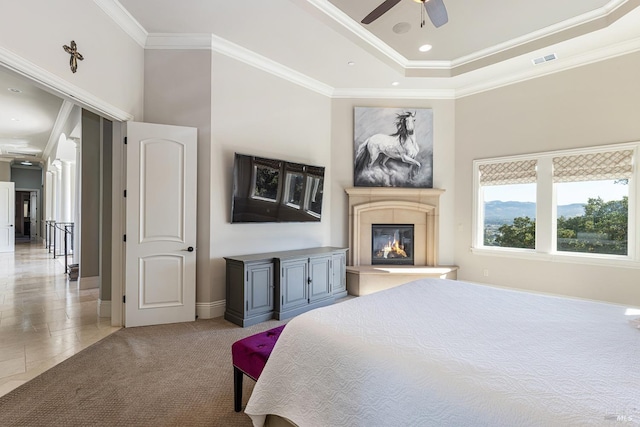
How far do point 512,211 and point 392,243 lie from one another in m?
1.91

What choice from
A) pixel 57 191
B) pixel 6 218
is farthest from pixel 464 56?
pixel 6 218

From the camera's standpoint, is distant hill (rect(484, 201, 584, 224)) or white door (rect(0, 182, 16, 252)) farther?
white door (rect(0, 182, 16, 252))

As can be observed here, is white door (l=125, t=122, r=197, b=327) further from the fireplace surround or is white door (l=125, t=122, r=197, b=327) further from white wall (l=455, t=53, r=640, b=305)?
white wall (l=455, t=53, r=640, b=305)

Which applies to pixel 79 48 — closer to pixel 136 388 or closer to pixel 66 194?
pixel 136 388

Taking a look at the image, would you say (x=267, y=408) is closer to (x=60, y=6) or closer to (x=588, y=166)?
(x=60, y=6)

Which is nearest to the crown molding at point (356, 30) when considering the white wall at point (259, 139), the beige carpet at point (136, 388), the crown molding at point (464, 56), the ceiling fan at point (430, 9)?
the crown molding at point (464, 56)

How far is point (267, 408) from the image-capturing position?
1576 millimetres

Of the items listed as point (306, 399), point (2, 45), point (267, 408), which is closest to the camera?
point (306, 399)

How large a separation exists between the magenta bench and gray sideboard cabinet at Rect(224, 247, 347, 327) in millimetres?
1500

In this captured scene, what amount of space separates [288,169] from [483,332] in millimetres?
3445

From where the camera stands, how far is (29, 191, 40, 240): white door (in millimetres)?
13289

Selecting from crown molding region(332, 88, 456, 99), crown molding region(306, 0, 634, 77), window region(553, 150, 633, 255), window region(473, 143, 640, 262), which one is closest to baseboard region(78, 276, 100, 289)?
crown molding region(332, 88, 456, 99)

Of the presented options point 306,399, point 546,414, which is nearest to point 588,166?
point 546,414

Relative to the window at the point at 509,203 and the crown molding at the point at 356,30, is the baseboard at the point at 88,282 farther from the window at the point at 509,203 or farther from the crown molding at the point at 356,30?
the window at the point at 509,203
